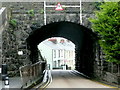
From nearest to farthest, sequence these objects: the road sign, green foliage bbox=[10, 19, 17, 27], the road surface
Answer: the road surface < green foliage bbox=[10, 19, 17, 27] < the road sign

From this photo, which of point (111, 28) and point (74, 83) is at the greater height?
point (111, 28)

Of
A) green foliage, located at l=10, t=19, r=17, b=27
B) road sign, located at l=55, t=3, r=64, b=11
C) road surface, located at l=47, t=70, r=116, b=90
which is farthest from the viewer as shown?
road sign, located at l=55, t=3, r=64, b=11

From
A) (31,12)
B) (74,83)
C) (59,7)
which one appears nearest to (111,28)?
(74,83)

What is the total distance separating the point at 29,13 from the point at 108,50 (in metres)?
7.40

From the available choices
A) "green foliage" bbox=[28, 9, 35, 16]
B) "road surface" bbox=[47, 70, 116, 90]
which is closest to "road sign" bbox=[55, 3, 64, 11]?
"green foliage" bbox=[28, 9, 35, 16]

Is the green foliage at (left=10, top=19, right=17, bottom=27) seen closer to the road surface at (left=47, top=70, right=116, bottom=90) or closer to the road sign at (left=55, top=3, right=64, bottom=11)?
the road sign at (left=55, top=3, right=64, bottom=11)

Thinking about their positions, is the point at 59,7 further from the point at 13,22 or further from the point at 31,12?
the point at 13,22

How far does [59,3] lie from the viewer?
23266 mm

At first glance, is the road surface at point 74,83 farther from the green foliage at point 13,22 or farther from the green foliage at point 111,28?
the green foliage at point 13,22

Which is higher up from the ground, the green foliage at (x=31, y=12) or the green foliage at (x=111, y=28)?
the green foliage at (x=31, y=12)

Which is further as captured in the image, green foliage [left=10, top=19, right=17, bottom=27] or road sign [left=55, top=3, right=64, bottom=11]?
road sign [left=55, top=3, right=64, bottom=11]

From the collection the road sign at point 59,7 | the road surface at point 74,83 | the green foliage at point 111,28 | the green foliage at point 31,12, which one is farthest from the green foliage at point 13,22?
the green foliage at point 111,28

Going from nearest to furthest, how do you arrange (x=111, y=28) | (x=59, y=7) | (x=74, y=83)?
1. (x=111, y=28)
2. (x=74, y=83)
3. (x=59, y=7)

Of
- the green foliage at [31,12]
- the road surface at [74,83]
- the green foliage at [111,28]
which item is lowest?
the road surface at [74,83]
